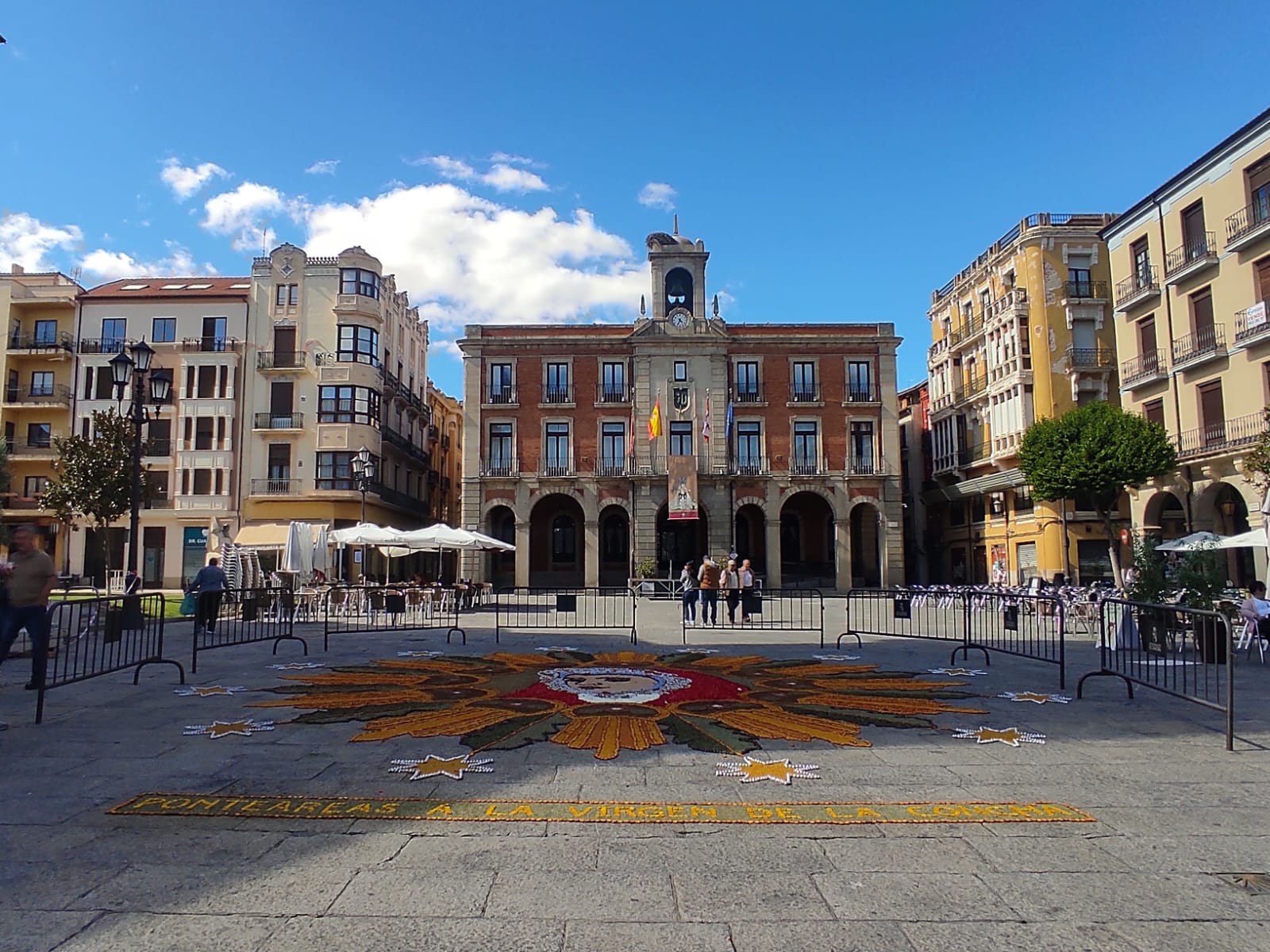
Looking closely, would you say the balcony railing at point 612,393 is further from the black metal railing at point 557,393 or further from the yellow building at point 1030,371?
the yellow building at point 1030,371

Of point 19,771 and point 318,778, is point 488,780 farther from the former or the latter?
point 19,771

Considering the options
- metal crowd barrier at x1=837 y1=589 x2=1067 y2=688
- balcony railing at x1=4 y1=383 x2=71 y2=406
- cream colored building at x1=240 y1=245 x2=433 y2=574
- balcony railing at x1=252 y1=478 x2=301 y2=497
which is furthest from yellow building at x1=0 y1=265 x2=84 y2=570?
metal crowd barrier at x1=837 y1=589 x2=1067 y2=688

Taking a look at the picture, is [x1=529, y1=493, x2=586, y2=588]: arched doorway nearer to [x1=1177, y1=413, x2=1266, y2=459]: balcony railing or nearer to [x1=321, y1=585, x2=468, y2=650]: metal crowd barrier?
[x1=321, y1=585, x2=468, y2=650]: metal crowd barrier

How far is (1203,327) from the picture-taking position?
26469mm

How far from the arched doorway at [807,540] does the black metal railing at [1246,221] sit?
21328mm

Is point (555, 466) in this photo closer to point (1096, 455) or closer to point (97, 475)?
point (97, 475)

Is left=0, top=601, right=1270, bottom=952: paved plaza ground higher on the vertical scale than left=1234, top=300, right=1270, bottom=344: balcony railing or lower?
lower

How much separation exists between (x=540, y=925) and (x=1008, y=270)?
4104cm

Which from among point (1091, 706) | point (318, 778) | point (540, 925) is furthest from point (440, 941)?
point (1091, 706)

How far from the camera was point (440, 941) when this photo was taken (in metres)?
3.17

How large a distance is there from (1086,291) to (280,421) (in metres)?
37.5

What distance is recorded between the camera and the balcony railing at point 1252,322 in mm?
23625

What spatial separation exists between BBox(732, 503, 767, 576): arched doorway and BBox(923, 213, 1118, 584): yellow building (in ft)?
34.2

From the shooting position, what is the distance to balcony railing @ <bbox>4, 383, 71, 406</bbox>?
1575 inches
